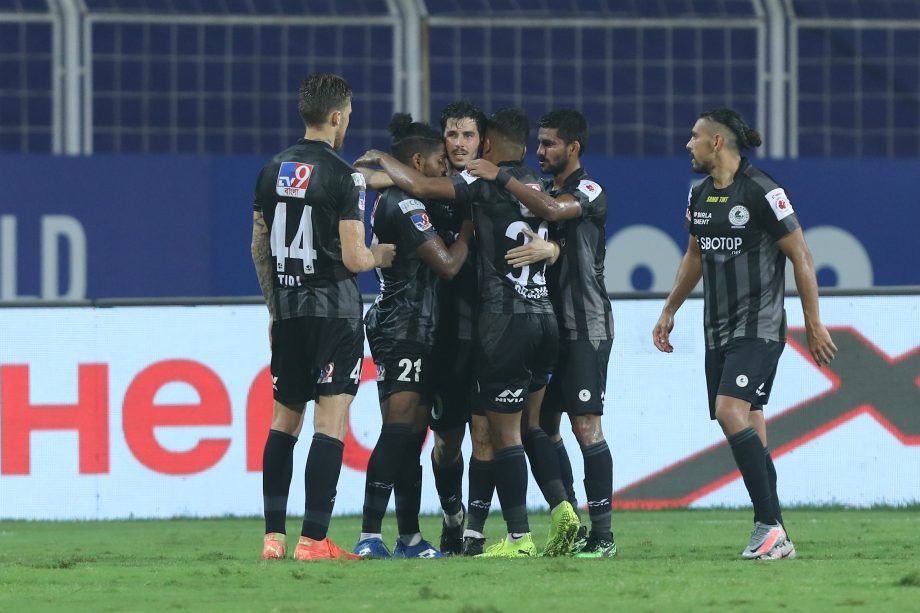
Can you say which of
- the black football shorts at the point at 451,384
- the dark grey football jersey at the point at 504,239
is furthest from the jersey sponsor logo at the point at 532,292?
the black football shorts at the point at 451,384

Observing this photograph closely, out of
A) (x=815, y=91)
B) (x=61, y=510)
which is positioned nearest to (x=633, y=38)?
(x=815, y=91)

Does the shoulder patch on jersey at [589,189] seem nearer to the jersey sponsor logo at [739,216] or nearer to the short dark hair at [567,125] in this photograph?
the short dark hair at [567,125]

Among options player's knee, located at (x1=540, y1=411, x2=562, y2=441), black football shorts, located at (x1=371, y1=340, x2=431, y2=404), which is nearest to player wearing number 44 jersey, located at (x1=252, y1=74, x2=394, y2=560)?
black football shorts, located at (x1=371, y1=340, x2=431, y2=404)

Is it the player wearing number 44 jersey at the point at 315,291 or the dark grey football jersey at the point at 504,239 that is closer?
the player wearing number 44 jersey at the point at 315,291

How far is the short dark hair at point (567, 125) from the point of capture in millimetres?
7477

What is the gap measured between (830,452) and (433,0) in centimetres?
495

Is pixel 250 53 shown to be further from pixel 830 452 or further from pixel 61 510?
pixel 830 452

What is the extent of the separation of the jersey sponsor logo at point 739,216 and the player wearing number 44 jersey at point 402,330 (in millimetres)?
1137

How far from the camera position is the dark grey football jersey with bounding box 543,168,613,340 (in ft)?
24.4

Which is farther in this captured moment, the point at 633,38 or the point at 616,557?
the point at 633,38

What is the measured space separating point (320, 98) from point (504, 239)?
1.00 metres

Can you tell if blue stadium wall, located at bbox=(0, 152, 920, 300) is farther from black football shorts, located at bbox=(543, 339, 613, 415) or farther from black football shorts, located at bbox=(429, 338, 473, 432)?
black football shorts, located at bbox=(543, 339, 613, 415)

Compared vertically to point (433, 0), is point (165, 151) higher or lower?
lower

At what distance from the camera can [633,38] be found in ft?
43.9
